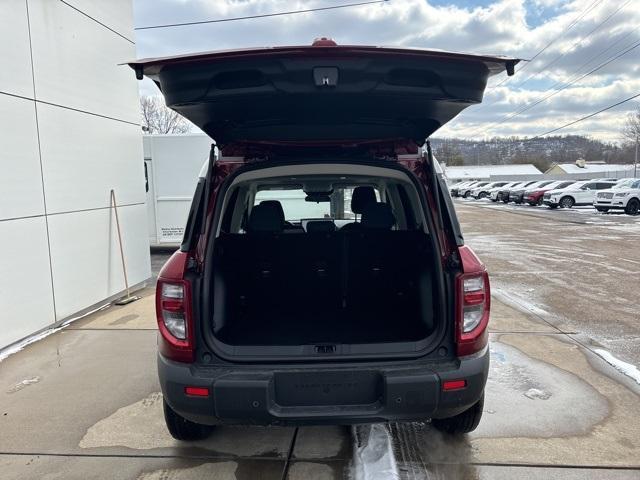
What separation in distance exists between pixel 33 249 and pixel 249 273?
283 centimetres

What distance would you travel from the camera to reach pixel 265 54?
2.04 meters

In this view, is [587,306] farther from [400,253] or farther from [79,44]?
[79,44]

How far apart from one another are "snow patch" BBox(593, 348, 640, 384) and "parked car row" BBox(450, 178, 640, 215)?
2000 cm

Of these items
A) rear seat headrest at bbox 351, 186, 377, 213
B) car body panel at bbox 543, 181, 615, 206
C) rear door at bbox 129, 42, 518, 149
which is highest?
rear door at bbox 129, 42, 518, 149

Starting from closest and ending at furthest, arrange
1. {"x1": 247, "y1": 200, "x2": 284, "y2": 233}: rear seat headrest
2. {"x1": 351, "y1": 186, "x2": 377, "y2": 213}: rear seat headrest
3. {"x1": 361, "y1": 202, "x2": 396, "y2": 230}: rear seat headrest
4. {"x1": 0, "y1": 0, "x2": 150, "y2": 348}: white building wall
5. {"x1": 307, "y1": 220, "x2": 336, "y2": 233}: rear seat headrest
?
{"x1": 247, "y1": 200, "x2": 284, "y2": 233}: rear seat headrest → {"x1": 361, "y1": 202, "x2": 396, "y2": 230}: rear seat headrest → {"x1": 307, "y1": 220, "x2": 336, "y2": 233}: rear seat headrest → {"x1": 351, "y1": 186, "x2": 377, "y2": 213}: rear seat headrest → {"x1": 0, "y1": 0, "x2": 150, "y2": 348}: white building wall

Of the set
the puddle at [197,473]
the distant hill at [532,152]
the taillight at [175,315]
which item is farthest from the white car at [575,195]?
the distant hill at [532,152]

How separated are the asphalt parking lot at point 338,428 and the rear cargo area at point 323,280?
0.70m

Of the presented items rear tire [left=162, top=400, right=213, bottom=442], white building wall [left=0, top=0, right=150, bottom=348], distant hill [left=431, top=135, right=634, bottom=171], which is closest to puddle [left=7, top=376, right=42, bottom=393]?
white building wall [left=0, top=0, right=150, bottom=348]

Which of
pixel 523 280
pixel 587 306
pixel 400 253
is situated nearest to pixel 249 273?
pixel 400 253

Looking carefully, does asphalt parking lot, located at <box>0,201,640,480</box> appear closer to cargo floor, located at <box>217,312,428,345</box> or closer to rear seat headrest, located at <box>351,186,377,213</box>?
cargo floor, located at <box>217,312,428,345</box>

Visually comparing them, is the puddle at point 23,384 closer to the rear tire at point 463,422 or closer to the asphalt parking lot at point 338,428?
the asphalt parking lot at point 338,428

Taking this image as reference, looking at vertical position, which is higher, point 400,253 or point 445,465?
point 400,253

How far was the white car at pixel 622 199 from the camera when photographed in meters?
20.8

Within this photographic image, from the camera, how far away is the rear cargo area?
304 centimetres
